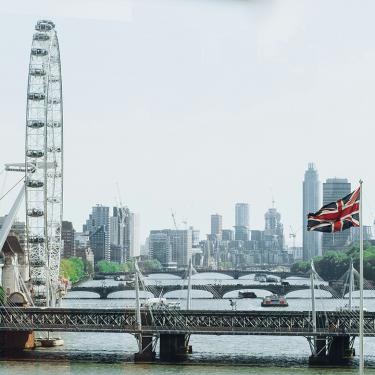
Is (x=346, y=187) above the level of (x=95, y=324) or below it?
above

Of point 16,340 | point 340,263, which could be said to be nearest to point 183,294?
point 340,263

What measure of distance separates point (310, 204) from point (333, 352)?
25588 millimetres

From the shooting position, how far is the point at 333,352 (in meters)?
15.7

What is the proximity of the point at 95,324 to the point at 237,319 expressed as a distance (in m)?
2.14

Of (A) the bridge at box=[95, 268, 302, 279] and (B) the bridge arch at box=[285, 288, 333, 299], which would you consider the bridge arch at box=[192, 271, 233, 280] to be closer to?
(A) the bridge at box=[95, 268, 302, 279]

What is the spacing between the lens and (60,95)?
68.0ft

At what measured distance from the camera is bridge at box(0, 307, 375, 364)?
Answer: 51.6 feet

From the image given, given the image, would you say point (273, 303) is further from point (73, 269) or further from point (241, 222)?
point (241, 222)

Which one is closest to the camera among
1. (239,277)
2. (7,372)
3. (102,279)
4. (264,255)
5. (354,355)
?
(7,372)

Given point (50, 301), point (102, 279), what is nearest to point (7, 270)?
point (50, 301)

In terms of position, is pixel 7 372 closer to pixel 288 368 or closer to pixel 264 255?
pixel 288 368

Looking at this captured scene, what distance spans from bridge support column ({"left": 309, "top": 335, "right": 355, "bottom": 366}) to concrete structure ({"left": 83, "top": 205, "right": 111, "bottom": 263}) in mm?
31445

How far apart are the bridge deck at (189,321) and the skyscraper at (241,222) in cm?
2617

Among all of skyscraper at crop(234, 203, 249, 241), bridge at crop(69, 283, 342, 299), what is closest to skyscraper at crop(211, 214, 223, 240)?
skyscraper at crop(234, 203, 249, 241)
